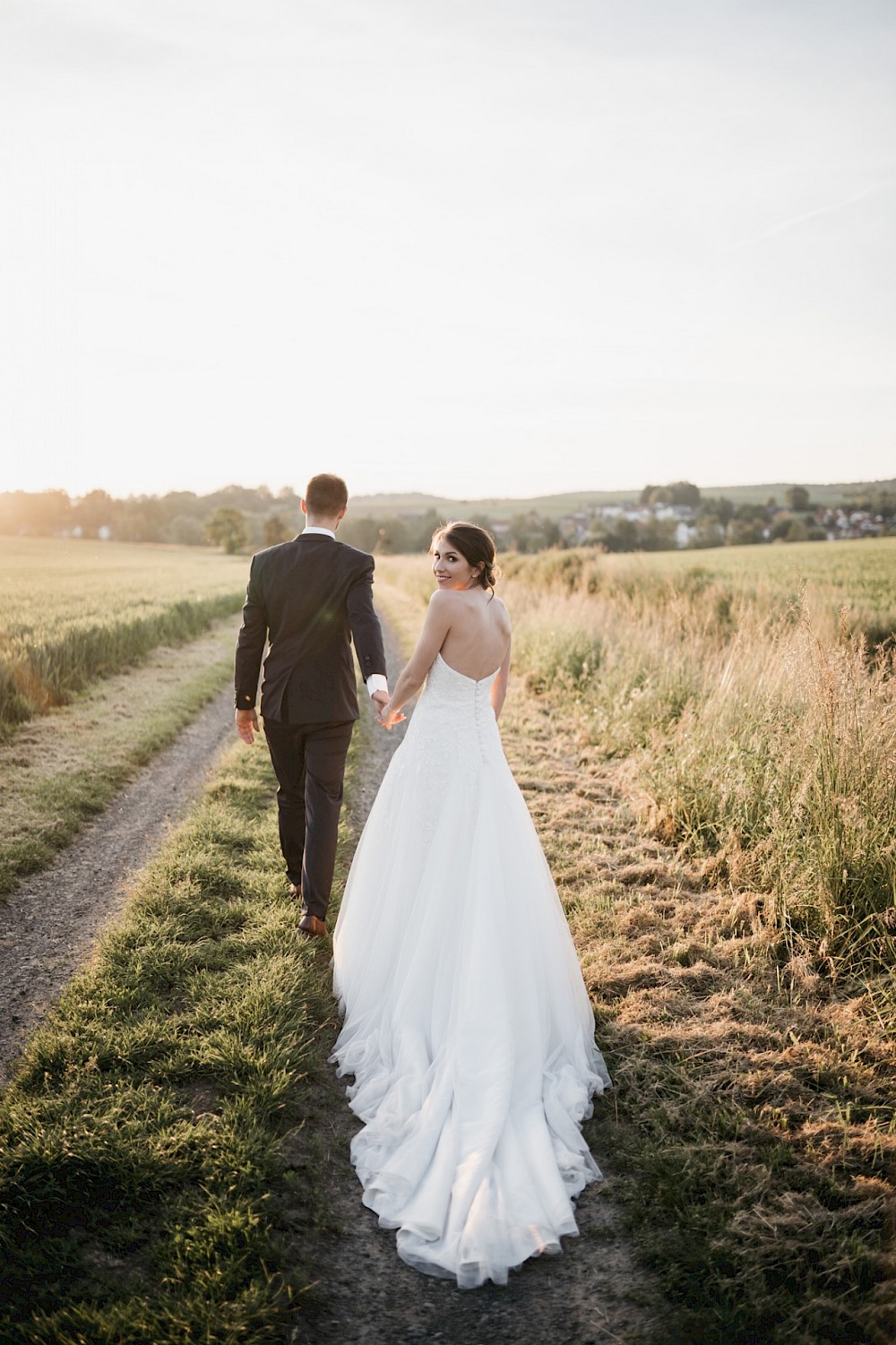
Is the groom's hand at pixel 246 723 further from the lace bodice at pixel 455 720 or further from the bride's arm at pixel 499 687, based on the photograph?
the bride's arm at pixel 499 687

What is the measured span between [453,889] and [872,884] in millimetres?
2543

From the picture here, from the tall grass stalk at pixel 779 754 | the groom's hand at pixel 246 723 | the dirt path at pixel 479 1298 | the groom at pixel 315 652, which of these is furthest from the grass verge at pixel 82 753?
the tall grass stalk at pixel 779 754

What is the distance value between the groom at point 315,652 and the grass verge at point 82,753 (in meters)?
2.41

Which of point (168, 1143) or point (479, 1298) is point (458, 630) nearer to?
point (168, 1143)

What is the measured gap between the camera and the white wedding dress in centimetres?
269

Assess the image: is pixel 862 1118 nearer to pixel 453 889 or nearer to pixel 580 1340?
pixel 580 1340

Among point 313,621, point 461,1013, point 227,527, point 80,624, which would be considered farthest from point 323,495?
point 227,527

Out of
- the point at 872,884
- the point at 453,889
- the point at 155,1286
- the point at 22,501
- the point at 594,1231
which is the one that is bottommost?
the point at 594,1231

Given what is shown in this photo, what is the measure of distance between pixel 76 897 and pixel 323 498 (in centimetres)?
324

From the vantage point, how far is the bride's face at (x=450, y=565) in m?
3.86

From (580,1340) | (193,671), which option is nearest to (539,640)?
(193,671)

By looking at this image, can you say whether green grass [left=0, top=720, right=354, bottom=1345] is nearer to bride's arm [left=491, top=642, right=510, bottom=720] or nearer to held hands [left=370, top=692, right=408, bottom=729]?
held hands [left=370, top=692, right=408, bottom=729]

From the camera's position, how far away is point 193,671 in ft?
44.3

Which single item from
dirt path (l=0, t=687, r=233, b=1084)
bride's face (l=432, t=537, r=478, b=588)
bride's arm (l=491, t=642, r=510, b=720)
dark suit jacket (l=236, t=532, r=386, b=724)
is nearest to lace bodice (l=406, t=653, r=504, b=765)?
bride's arm (l=491, t=642, r=510, b=720)
